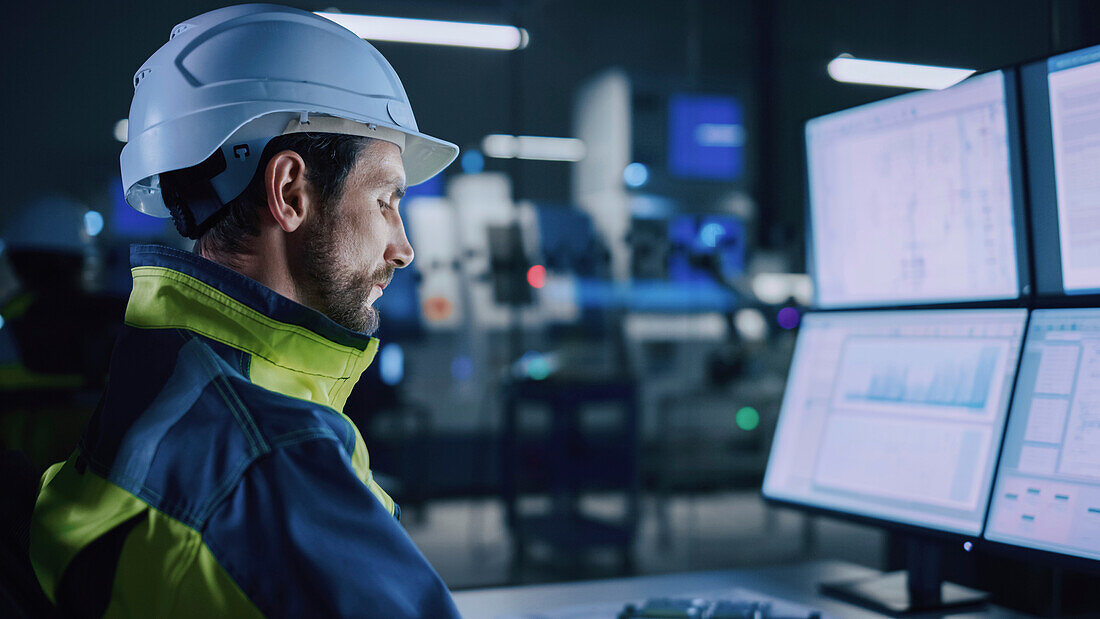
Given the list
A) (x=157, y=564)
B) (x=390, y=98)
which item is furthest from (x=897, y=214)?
(x=157, y=564)

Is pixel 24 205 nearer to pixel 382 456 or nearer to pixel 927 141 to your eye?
pixel 382 456

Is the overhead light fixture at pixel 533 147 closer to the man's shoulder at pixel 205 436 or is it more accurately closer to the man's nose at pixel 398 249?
the man's nose at pixel 398 249

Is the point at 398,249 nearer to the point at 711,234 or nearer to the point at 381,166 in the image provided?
the point at 381,166

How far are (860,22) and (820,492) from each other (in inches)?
159

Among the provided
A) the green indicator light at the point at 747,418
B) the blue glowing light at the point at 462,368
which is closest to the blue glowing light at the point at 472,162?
the blue glowing light at the point at 462,368

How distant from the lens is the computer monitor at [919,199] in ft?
3.59

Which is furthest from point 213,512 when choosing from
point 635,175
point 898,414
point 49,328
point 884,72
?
point 884,72

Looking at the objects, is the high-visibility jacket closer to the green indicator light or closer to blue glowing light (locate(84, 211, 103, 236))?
blue glowing light (locate(84, 211, 103, 236))

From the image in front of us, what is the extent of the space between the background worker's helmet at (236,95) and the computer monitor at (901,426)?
2.49 feet

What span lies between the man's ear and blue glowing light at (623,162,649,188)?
131 inches

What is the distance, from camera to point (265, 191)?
0.86 metres

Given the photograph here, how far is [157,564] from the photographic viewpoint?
60 cm

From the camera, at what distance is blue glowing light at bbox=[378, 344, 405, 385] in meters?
3.70

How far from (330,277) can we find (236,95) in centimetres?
21
